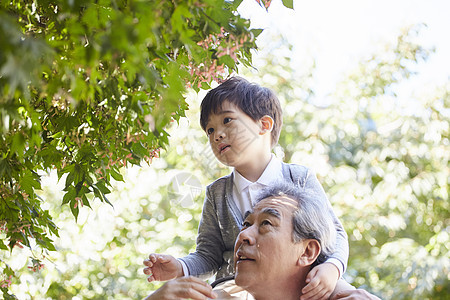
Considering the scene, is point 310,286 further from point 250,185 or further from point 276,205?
point 250,185

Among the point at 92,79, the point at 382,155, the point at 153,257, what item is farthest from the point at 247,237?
the point at 382,155

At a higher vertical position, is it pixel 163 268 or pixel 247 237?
pixel 247 237

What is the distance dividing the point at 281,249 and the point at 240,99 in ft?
1.68


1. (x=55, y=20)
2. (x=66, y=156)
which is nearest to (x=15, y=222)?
(x=66, y=156)

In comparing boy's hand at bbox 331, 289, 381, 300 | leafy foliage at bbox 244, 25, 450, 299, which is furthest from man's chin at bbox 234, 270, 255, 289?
leafy foliage at bbox 244, 25, 450, 299

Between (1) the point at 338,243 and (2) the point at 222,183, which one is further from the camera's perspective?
(2) the point at 222,183

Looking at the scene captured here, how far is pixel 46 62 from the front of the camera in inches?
30.2

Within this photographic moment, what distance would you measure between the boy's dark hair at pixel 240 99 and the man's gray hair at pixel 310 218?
282 millimetres

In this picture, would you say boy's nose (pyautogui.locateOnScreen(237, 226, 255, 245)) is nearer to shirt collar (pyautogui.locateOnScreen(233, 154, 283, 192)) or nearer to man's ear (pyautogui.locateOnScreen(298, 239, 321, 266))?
man's ear (pyautogui.locateOnScreen(298, 239, 321, 266))

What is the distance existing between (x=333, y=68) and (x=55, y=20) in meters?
3.55

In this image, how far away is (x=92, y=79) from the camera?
76 centimetres

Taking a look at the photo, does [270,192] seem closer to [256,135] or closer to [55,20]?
[256,135]

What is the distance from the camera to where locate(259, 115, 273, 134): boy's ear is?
5.39 ft

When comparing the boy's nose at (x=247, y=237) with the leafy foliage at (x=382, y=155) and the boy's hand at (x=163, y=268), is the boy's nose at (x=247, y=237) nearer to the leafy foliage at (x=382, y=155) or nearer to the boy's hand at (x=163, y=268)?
the boy's hand at (x=163, y=268)
